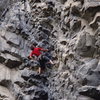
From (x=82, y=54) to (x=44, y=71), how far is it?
323cm

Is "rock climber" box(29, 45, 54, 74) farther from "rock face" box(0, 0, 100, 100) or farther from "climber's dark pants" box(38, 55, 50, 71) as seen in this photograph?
"rock face" box(0, 0, 100, 100)

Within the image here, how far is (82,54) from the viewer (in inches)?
492

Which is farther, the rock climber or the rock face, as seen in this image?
the rock climber

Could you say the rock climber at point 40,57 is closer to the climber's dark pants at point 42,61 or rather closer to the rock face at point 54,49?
the climber's dark pants at point 42,61

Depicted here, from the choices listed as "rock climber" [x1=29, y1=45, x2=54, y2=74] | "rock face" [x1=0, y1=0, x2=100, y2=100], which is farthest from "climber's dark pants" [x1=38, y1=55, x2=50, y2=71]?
"rock face" [x1=0, y1=0, x2=100, y2=100]

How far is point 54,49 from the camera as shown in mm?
15758

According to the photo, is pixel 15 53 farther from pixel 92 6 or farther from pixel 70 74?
pixel 92 6

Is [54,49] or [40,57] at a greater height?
[54,49]

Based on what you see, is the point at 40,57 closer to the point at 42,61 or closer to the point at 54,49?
the point at 42,61

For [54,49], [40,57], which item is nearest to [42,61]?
[40,57]

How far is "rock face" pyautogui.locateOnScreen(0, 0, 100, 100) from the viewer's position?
1207 cm

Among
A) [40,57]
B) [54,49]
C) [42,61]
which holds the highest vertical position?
[54,49]

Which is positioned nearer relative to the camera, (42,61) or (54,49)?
(42,61)

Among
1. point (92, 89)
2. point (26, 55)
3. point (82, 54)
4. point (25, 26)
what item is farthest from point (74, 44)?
point (25, 26)
